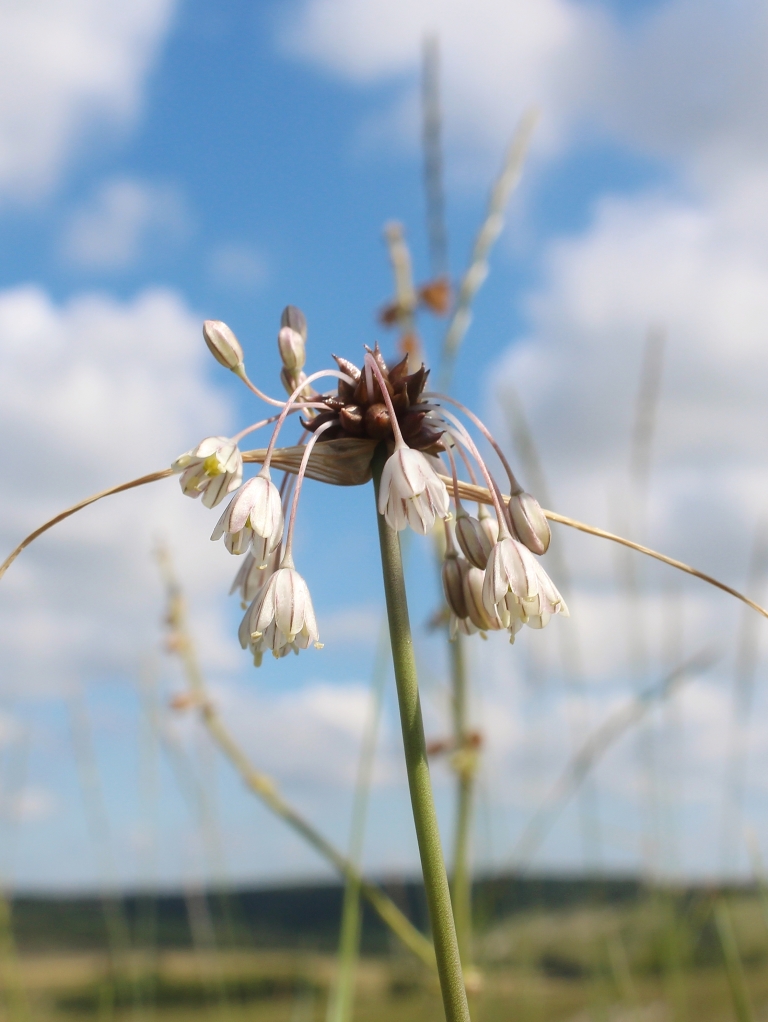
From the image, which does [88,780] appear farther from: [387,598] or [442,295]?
[387,598]

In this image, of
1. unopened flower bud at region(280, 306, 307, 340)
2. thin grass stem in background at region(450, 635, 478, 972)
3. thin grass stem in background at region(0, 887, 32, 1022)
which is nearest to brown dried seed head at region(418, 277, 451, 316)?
thin grass stem in background at region(450, 635, 478, 972)

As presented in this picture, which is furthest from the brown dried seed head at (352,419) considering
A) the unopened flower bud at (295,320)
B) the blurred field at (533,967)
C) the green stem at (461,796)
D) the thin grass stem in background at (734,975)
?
the green stem at (461,796)

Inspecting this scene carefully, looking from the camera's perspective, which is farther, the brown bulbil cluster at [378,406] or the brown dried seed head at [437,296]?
the brown dried seed head at [437,296]

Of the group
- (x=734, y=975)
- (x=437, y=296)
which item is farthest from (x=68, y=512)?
(x=437, y=296)

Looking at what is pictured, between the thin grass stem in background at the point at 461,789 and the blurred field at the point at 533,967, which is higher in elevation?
the thin grass stem in background at the point at 461,789

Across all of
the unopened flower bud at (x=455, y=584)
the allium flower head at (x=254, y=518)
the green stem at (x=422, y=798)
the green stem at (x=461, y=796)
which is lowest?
the green stem at (x=461, y=796)

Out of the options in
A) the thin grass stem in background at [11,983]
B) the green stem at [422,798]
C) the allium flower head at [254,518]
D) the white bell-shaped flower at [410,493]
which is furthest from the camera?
the thin grass stem in background at [11,983]

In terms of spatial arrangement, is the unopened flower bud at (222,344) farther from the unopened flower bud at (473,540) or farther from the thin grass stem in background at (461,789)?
the thin grass stem in background at (461,789)

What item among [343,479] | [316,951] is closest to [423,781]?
[343,479]
